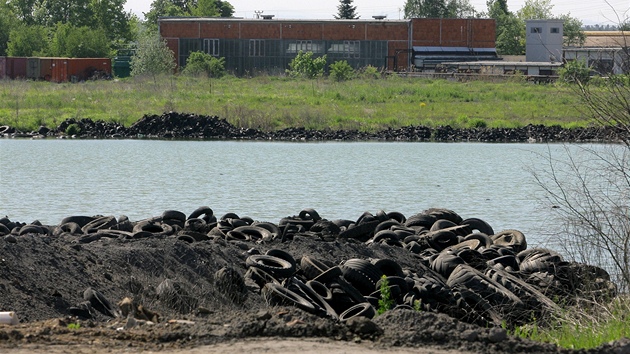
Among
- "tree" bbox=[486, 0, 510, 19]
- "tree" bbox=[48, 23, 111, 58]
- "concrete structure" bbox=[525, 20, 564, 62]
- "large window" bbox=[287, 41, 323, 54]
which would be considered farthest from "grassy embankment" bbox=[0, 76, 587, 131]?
"tree" bbox=[486, 0, 510, 19]

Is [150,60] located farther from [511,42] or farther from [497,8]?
[497,8]


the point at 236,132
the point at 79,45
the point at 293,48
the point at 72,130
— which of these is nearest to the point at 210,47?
the point at 293,48

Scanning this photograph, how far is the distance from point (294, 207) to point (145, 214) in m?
3.89

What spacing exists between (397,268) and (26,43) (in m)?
98.9

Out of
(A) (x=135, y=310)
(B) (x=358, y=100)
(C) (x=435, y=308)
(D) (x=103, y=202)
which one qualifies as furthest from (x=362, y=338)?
(B) (x=358, y=100)

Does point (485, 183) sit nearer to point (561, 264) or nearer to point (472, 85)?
point (561, 264)

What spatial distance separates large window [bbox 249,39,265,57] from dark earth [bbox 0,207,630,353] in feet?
253

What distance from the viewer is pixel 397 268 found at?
1423 cm

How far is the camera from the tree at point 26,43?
107 meters

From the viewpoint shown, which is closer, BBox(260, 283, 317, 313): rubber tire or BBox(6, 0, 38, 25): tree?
BBox(260, 283, 317, 313): rubber tire

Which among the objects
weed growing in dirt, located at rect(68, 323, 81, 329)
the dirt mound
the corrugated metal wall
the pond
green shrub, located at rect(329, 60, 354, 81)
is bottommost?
the pond

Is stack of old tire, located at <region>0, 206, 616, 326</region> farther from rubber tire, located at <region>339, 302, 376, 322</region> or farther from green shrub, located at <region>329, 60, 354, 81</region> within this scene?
green shrub, located at <region>329, 60, 354, 81</region>

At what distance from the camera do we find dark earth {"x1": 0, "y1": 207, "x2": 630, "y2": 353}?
886 cm

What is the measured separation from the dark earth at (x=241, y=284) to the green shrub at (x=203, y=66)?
221 ft
